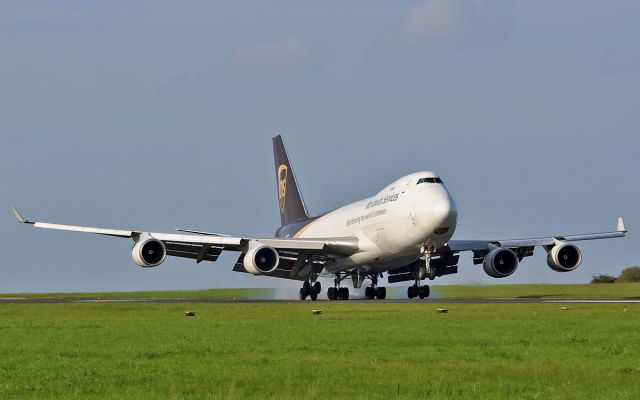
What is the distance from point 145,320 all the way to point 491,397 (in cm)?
2124

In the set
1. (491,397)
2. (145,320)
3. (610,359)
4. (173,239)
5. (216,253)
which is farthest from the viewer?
(216,253)

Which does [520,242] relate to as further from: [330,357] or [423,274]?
[330,357]

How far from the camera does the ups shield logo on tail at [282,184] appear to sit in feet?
251

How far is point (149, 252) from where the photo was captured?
5547cm

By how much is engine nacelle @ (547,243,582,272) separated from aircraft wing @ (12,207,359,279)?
10305 millimetres

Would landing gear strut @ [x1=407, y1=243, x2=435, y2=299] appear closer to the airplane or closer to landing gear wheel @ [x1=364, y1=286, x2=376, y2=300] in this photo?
the airplane

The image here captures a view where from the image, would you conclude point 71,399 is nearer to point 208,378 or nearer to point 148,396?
point 148,396

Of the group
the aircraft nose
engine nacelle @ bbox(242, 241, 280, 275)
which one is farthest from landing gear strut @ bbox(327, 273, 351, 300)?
the aircraft nose

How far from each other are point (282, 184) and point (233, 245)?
1962 cm

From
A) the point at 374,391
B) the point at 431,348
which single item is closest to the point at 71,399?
the point at 374,391

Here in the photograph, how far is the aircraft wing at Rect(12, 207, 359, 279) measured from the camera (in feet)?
186

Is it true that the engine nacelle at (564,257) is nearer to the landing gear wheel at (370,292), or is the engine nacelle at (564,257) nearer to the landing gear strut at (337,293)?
the landing gear wheel at (370,292)

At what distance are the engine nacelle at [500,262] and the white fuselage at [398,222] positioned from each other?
180 inches

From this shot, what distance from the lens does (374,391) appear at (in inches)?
578
